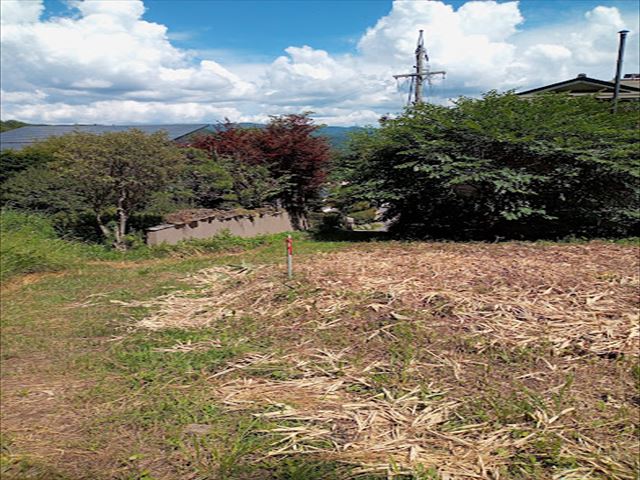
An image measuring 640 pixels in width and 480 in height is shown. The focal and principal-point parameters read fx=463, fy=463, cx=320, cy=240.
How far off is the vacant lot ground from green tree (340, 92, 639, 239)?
3.47 metres

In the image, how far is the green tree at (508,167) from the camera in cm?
876

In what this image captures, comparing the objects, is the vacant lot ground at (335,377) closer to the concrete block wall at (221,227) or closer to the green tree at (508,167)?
the concrete block wall at (221,227)

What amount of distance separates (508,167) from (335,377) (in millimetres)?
7124

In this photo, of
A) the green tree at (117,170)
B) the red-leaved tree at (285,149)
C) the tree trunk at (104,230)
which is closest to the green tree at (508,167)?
the red-leaved tree at (285,149)

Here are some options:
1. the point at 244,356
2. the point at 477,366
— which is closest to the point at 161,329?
the point at 244,356

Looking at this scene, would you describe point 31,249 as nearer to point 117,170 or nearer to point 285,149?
point 117,170

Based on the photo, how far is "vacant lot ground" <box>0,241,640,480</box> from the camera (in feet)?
8.53

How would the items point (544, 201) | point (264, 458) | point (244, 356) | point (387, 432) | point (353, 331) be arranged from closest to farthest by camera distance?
1. point (264, 458)
2. point (387, 432)
3. point (244, 356)
4. point (353, 331)
5. point (544, 201)

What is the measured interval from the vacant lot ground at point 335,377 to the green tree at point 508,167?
347 cm

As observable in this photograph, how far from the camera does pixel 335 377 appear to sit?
3.55m

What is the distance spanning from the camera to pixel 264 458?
2.60 meters

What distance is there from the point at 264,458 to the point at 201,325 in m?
2.33

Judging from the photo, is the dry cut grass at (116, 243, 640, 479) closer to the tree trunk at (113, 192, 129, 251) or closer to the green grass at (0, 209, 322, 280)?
the green grass at (0, 209, 322, 280)

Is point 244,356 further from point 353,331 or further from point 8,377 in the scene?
point 8,377
